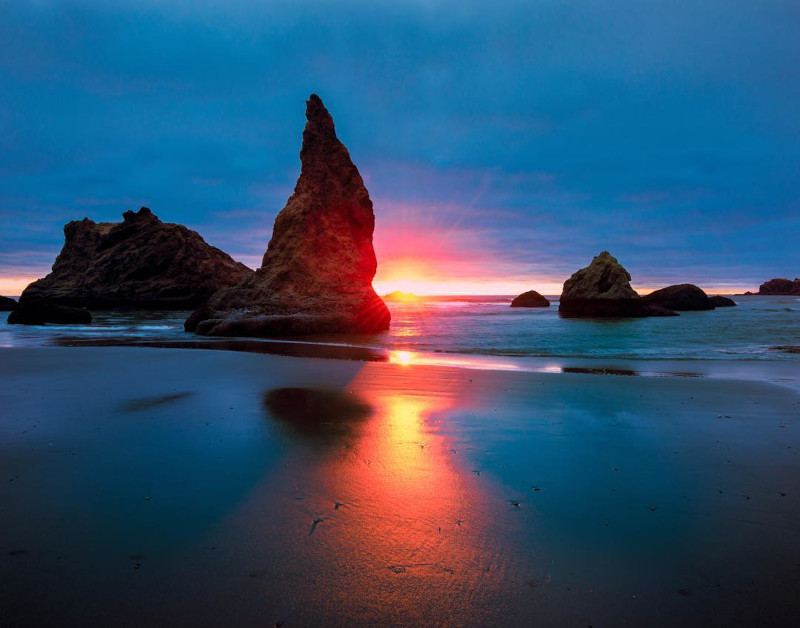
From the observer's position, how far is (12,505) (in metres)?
2.93

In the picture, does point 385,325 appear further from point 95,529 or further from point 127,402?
point 95,529

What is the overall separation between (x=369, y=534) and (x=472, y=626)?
899mm

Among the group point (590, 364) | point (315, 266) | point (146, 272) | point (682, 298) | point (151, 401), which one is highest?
point (146, 272)

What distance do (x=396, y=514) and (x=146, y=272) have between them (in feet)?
192

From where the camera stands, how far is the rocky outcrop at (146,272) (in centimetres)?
5097

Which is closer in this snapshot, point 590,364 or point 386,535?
point 386,535

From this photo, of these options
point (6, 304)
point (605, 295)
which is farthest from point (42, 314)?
point (605, 295)

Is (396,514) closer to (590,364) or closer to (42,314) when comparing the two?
(590,364)

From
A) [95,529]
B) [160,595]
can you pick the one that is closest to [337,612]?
[160,595]

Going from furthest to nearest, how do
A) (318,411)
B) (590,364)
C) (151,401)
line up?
(590,364) → (151,401) → (318,411)

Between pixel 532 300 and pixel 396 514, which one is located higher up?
pixel 532 300

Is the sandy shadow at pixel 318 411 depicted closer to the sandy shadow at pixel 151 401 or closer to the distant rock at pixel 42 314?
the sandy shadow at pixel 151 401

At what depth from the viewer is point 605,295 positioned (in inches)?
1711

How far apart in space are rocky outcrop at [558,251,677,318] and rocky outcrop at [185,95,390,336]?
88.9 feet
